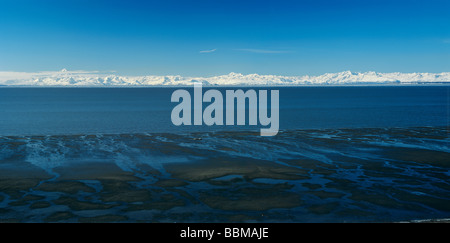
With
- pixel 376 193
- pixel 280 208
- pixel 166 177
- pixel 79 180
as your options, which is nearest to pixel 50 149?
pixel 79 180

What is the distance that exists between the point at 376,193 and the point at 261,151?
16848mm

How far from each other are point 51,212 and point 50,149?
2244 centimetres

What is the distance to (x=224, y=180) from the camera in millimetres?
28609

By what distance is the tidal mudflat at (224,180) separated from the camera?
21406 mm

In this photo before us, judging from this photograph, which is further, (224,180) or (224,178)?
(224,178)

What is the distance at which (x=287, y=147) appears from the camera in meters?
43.1

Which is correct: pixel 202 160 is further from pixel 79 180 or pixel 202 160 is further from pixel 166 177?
pixel 79 180

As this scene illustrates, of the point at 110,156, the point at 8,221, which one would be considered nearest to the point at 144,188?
the point at 8,221

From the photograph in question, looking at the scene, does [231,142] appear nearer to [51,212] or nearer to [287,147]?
[287,147]

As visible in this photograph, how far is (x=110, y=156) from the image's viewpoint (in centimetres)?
3781

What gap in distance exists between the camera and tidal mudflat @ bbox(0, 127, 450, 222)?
21406mm

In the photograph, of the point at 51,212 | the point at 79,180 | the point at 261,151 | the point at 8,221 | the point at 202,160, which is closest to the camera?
the point at 8,221
